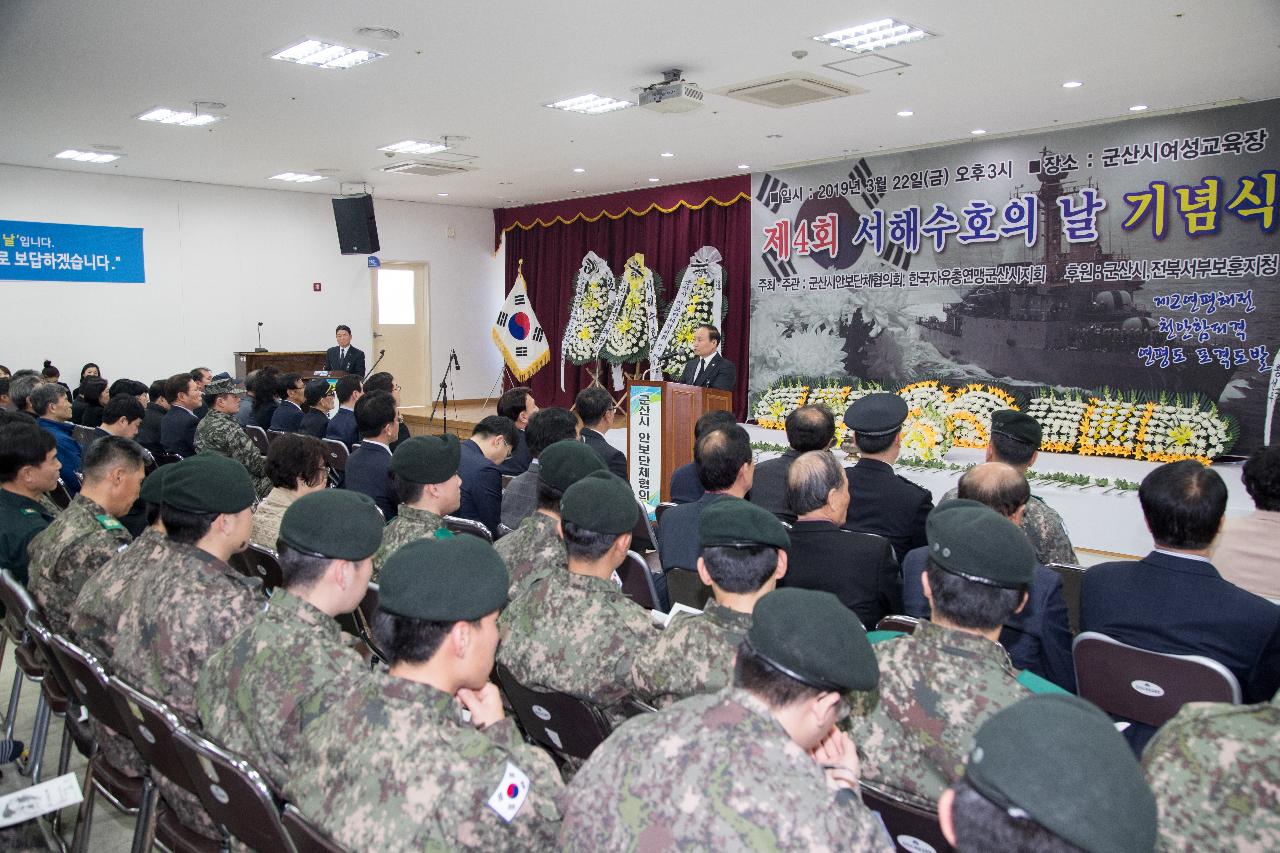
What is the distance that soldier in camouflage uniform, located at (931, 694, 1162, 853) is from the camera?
889 mm

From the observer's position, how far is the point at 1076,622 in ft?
9.97

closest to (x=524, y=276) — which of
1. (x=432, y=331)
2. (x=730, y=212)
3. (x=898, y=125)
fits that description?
(x=432, y=331)

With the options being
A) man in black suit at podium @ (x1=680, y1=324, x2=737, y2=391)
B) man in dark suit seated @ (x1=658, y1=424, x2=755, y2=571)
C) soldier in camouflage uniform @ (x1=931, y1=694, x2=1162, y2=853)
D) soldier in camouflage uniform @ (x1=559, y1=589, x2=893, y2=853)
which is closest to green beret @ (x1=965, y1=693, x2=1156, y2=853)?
soldier in camouflage uniform @ (x1=931, y1=694, x2=1162, y2=853)

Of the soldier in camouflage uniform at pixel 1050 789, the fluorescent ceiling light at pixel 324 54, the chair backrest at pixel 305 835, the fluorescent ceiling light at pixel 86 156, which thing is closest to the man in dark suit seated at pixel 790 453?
the chair backrest at pixel 305 835

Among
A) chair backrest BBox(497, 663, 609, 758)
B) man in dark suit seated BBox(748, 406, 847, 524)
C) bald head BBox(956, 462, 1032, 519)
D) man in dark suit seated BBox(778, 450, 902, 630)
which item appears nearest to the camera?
chair backrest BBox(497, 663, 609, 758)

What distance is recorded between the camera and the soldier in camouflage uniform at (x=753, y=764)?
123 centimetres

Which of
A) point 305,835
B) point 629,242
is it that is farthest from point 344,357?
point 305,835

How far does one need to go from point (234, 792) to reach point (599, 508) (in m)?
1.03

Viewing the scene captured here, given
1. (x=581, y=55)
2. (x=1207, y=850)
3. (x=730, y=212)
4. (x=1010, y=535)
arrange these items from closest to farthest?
(x=1207, y=850) < (x=1010, y=535) < (x=581, y=55) < (x=730, y=212)

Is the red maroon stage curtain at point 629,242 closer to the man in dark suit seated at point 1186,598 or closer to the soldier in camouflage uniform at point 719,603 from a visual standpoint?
the man in dark suit seated at point 1186,598

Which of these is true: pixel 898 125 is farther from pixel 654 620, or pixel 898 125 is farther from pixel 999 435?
pixel 654 620

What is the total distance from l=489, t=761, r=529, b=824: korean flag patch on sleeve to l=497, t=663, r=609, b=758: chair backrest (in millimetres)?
554

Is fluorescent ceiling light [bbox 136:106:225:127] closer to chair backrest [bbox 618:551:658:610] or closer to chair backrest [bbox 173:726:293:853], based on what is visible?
chair backrest [bbox 618:551:658:610]

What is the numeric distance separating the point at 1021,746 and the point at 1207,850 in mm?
718
